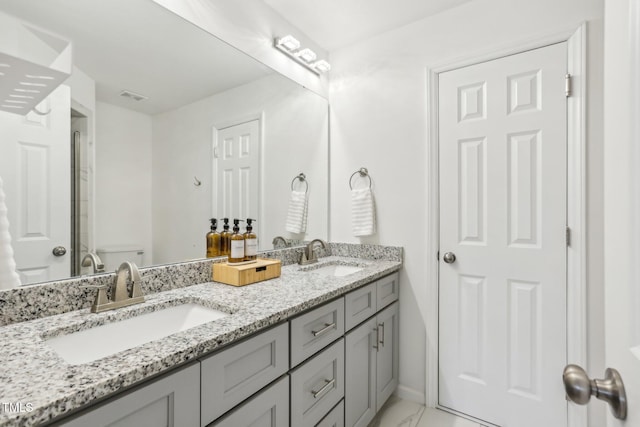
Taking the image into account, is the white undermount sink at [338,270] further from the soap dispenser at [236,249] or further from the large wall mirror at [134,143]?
the soap dispenser at [236,249]

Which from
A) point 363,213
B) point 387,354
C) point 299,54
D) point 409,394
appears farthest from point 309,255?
point 299,54

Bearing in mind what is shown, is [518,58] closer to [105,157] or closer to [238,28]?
[238,28]

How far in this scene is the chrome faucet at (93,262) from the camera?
1.13 m

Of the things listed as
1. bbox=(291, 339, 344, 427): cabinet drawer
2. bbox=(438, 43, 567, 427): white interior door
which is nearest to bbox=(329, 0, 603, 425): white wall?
bbox=(438, 43, 567, 427): white interior door

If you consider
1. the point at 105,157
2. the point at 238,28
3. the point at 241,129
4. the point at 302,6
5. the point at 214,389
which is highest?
the point at 302,6

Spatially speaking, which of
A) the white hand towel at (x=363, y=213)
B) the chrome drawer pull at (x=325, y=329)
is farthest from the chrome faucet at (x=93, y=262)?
Answer: the white hand towel at (x=363, y=213)

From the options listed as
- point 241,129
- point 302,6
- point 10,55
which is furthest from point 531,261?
point 10,55

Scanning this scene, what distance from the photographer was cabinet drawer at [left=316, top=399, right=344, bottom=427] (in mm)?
1304

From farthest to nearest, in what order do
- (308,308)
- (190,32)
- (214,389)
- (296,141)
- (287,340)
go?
(296,141) < (190,32) < (308,308) < (287,340) < (214,389)

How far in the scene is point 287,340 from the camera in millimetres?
1104

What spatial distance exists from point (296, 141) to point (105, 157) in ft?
3.98

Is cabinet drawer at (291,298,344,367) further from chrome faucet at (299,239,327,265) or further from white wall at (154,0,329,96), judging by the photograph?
white wall at (154,0,329,96)

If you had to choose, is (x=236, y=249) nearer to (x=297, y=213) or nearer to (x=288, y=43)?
(x=297, y=213)

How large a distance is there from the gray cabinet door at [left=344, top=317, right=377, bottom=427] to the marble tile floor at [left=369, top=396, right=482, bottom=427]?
0.16 m
